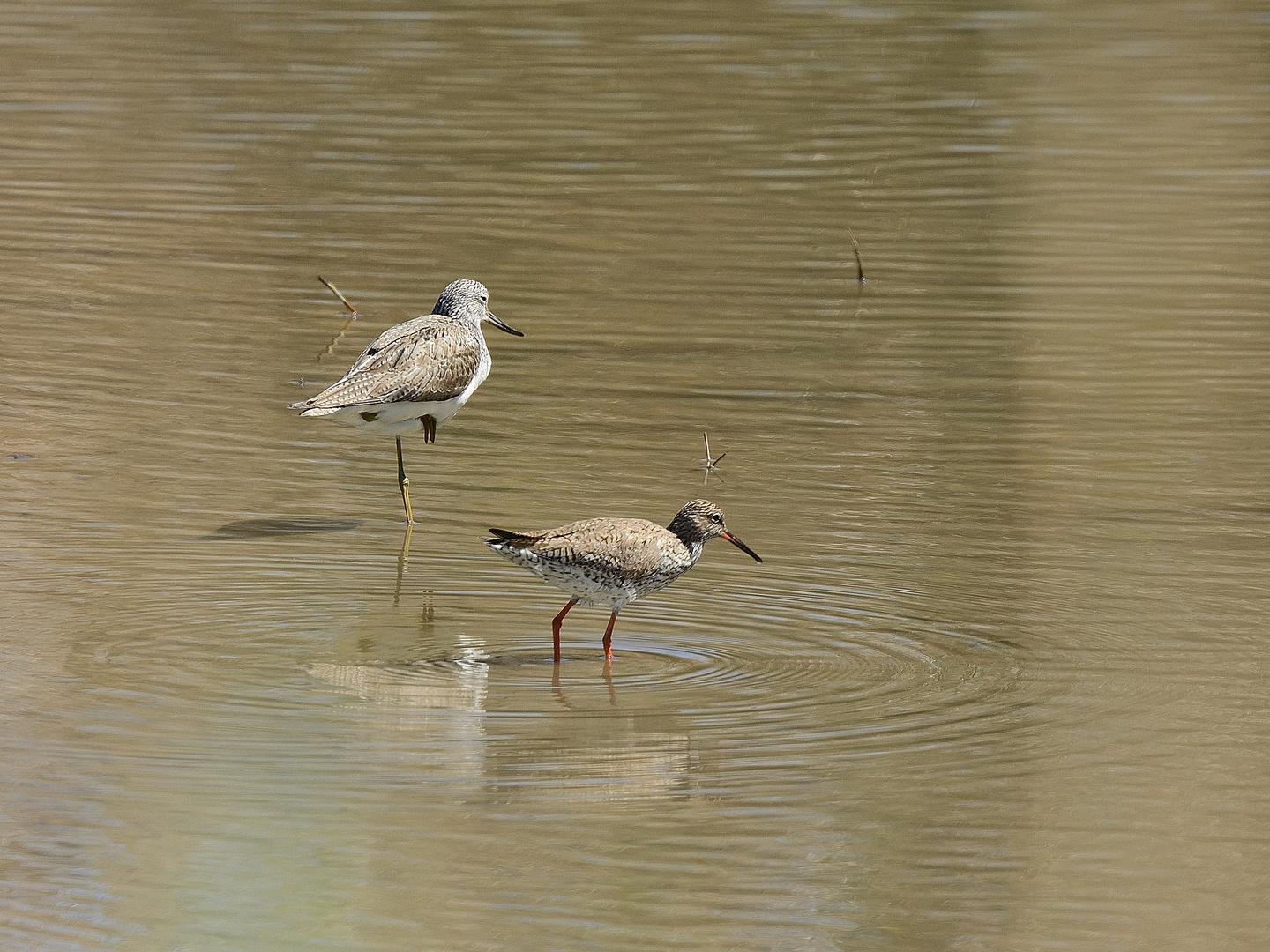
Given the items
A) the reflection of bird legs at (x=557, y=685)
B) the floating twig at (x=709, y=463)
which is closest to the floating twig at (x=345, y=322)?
the floating twig at (x=709, y=463)

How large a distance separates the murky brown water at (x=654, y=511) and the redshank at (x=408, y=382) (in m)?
0.39

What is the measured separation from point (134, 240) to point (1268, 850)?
1333 centimetres

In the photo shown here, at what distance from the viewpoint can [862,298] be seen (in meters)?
17.0

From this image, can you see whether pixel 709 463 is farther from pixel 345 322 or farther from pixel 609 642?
pixel 345 322

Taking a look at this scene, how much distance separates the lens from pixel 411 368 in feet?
40.6

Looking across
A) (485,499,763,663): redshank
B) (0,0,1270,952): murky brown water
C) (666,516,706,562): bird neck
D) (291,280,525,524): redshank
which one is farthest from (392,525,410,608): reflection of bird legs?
(666,516,706,562): bird neck

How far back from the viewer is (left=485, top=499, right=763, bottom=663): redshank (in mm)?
9234

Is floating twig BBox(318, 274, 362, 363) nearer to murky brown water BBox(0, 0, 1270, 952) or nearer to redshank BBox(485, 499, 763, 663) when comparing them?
murky brown water BBox(0, 0, 1270, 952)

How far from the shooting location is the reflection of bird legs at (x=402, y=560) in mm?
10143

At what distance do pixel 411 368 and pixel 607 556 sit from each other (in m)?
3.52

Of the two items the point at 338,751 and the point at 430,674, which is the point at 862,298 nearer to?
the point at 430,674

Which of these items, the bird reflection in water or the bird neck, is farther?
the bird neck

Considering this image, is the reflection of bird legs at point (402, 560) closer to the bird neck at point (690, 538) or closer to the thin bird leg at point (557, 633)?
the thin bird leg at point (557, 633)

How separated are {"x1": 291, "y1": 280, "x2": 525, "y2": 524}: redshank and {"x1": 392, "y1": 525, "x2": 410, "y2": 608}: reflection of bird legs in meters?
0.50
